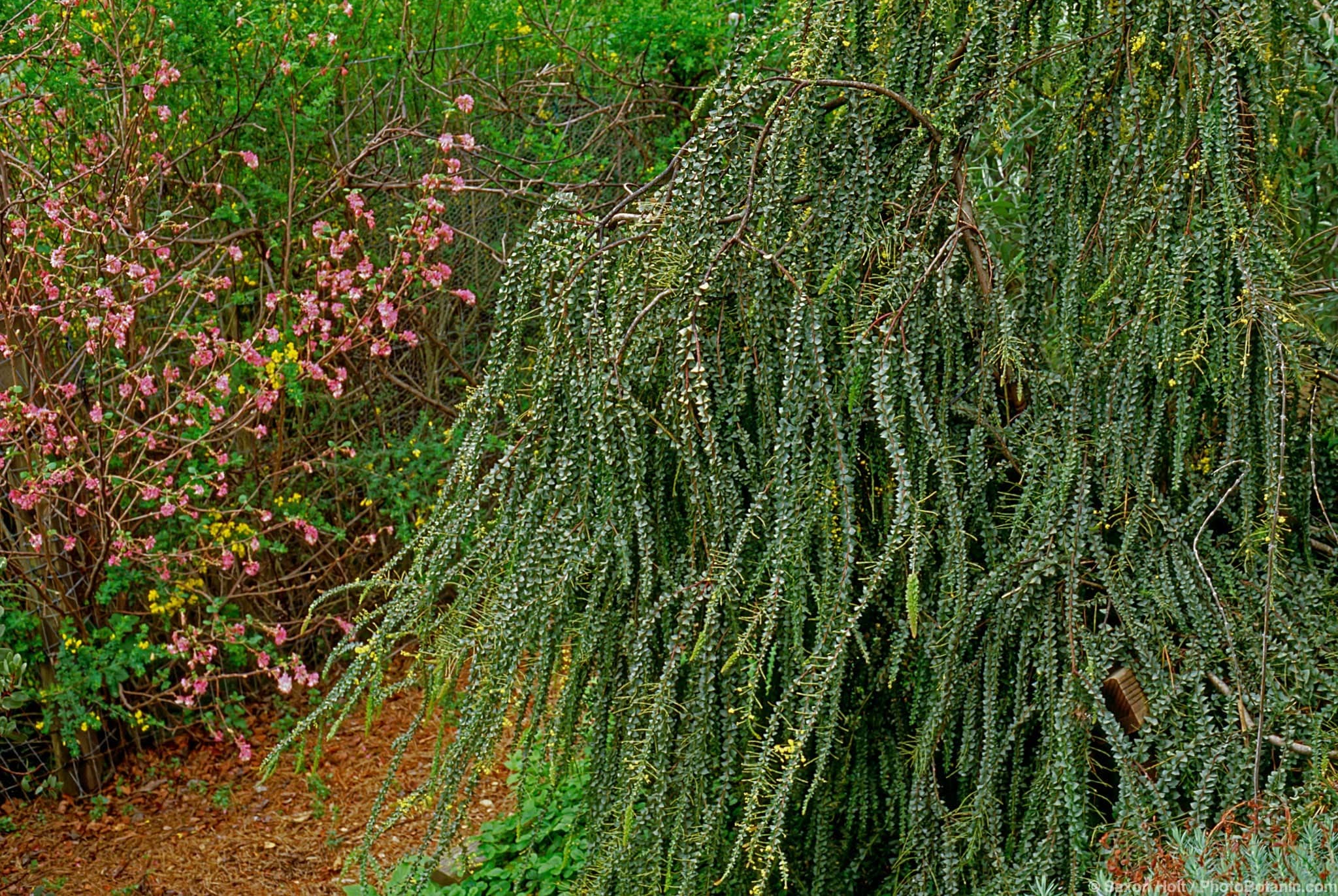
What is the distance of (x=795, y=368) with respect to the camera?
6.41ft

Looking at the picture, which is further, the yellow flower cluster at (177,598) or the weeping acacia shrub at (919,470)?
the yellow flower cluster at (177,598)

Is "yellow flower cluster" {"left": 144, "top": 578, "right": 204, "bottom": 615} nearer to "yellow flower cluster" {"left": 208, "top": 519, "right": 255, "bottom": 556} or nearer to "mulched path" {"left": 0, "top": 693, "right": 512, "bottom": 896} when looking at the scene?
"yellow flower cluster" {"left": 208, "top": 519, "right": 255, "bottom": 556}

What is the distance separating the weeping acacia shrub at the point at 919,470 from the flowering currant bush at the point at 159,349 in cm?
197

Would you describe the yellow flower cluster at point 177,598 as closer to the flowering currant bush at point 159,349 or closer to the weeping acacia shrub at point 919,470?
the flowering currant bush at point 159,349

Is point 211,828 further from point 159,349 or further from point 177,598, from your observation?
point 159,349

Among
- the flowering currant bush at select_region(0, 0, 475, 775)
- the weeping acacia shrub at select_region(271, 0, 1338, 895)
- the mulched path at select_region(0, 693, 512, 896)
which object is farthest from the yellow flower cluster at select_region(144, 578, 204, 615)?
the weeping acacia shrub at select_region(271, 0, 1338, 895)

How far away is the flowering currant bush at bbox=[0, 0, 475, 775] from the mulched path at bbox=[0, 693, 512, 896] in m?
0.18

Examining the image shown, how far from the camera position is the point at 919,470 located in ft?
6.62

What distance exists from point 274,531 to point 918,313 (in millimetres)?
3189

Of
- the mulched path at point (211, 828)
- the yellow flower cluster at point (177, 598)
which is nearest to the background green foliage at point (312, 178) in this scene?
the yellow flower cluster at point (177, 598)

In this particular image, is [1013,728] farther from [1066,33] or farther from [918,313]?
[1066,33]

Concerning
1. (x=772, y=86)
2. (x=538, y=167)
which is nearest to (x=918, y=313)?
(x=772, y=86)

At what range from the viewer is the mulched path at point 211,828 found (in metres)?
3.87

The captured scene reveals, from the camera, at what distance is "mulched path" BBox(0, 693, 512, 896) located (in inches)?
152
